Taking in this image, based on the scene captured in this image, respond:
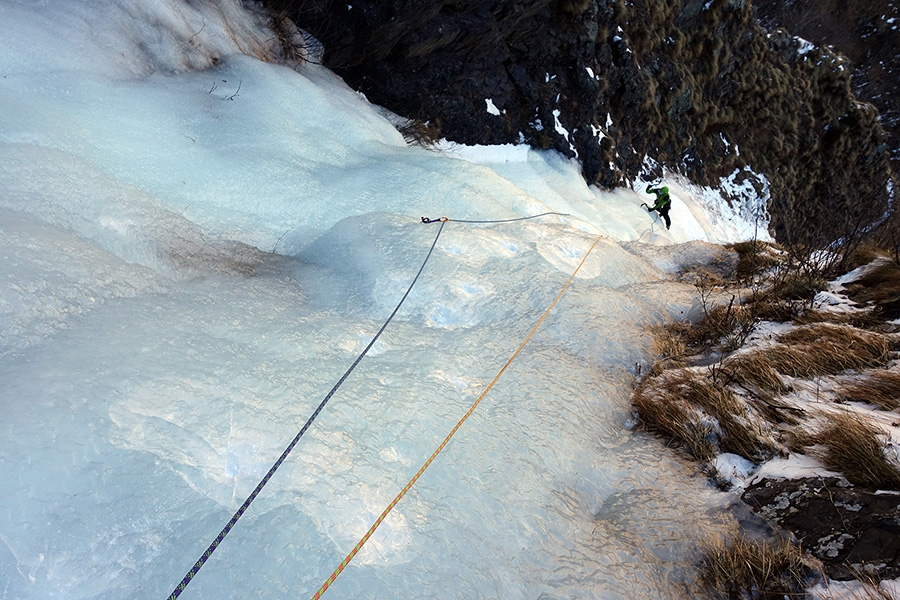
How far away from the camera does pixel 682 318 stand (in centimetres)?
393

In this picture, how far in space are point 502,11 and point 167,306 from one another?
273 inches

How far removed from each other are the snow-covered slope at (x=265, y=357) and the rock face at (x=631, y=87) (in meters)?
2.67

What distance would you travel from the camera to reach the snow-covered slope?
1505mm

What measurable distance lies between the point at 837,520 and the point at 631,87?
9891 millimetres

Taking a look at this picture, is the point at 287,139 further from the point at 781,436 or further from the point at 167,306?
the point at 781,436

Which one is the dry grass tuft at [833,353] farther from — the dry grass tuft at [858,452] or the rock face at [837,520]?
the rock face at [837,520]

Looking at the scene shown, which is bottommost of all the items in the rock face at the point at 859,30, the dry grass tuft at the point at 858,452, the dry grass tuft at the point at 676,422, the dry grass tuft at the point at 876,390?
the dry grass tuft at the point at 676,422

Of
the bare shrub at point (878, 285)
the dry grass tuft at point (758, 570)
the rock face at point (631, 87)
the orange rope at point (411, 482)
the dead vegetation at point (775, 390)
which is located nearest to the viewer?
the orange rope at point (411, 482)

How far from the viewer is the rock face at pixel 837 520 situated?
5.14 ft

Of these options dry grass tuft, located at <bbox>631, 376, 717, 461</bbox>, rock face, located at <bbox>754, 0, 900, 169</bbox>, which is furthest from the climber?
rock face, located at <bbox>754, 0, 900, 169</bbox>

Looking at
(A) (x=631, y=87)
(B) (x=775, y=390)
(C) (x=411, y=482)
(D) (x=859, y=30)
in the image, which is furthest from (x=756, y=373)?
(D) (x=859, y=30)

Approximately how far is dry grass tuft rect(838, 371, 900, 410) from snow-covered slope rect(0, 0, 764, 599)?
3.19ft

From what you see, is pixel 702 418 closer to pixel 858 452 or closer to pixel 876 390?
pixel 858 452

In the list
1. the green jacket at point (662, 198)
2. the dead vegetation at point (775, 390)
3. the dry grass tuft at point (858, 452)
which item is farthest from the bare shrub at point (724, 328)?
the green jacket at point (662, 198)
